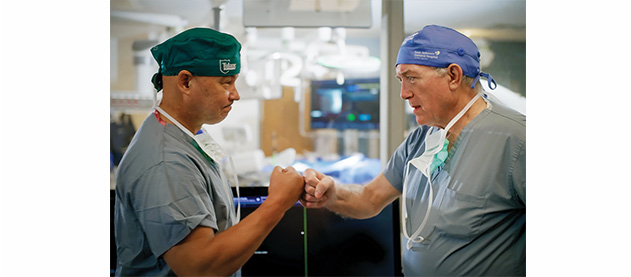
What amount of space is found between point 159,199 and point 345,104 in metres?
0.54

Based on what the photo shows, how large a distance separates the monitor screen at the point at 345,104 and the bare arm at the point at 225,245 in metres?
0.28

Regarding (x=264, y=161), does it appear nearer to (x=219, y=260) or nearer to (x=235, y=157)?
(x=235, y=157)

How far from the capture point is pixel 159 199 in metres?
1.04

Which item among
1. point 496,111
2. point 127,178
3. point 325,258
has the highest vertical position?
point 496,111

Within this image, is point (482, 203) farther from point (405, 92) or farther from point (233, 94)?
point (233, 94)

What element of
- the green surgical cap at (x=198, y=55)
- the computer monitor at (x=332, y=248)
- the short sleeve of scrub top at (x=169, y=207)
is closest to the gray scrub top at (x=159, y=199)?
the short sleeve of scrub top at (x=169, y=207)

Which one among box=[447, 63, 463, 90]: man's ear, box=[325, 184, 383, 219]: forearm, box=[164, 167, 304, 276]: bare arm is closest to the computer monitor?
box=[325, 184, 383, 219]: forearm

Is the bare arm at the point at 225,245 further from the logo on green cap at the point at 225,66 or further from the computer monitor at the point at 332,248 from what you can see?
the logo on green cap at the point at 225,66

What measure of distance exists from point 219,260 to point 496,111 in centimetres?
71

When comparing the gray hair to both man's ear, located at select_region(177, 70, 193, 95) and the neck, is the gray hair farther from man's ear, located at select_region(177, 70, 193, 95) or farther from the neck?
man's ear, located at select_region(177, 70, 193, 95)

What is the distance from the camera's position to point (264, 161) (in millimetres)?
1380

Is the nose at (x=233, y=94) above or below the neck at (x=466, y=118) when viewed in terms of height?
above

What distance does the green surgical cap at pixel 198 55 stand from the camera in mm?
1075

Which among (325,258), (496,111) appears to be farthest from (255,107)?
(496,111)
